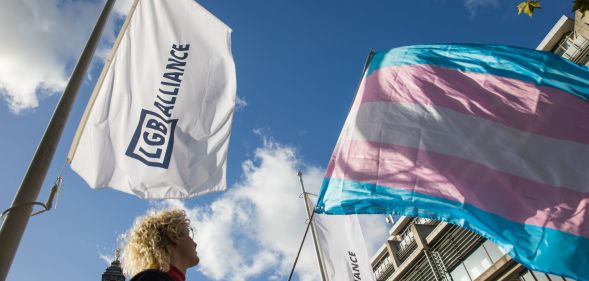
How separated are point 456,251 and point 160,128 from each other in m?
24.0

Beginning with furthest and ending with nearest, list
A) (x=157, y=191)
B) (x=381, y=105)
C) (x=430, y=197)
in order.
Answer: (x=381, y=105)
(x=157, y=191)
(x=430, y=197)

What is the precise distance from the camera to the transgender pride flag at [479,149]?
397 cm

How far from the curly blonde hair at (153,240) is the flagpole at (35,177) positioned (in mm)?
657

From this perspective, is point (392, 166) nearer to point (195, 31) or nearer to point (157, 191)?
point (157, 191)

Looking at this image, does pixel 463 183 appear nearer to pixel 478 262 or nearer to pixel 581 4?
pixel 581 4

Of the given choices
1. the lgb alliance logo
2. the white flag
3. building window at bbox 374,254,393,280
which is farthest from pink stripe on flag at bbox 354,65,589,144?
building window at bbox 374,254,393,280

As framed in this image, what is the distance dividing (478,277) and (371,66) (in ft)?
67.2

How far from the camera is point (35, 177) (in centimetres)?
287

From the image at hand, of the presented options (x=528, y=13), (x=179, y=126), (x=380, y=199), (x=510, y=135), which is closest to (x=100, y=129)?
(x=179, y=126)

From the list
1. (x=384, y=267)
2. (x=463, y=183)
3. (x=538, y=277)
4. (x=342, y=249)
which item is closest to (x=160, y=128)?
(x=463, y=183)

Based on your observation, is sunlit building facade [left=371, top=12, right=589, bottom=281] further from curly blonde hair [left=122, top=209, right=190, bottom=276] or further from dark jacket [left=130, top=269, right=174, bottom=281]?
dark jacket [left=130, top=269, right=174, bottom=281]

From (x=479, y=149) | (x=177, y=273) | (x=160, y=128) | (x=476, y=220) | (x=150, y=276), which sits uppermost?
(x=160, y=128)

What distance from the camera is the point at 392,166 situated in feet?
15.5

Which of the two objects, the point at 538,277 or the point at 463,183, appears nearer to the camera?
the point at 463,183
